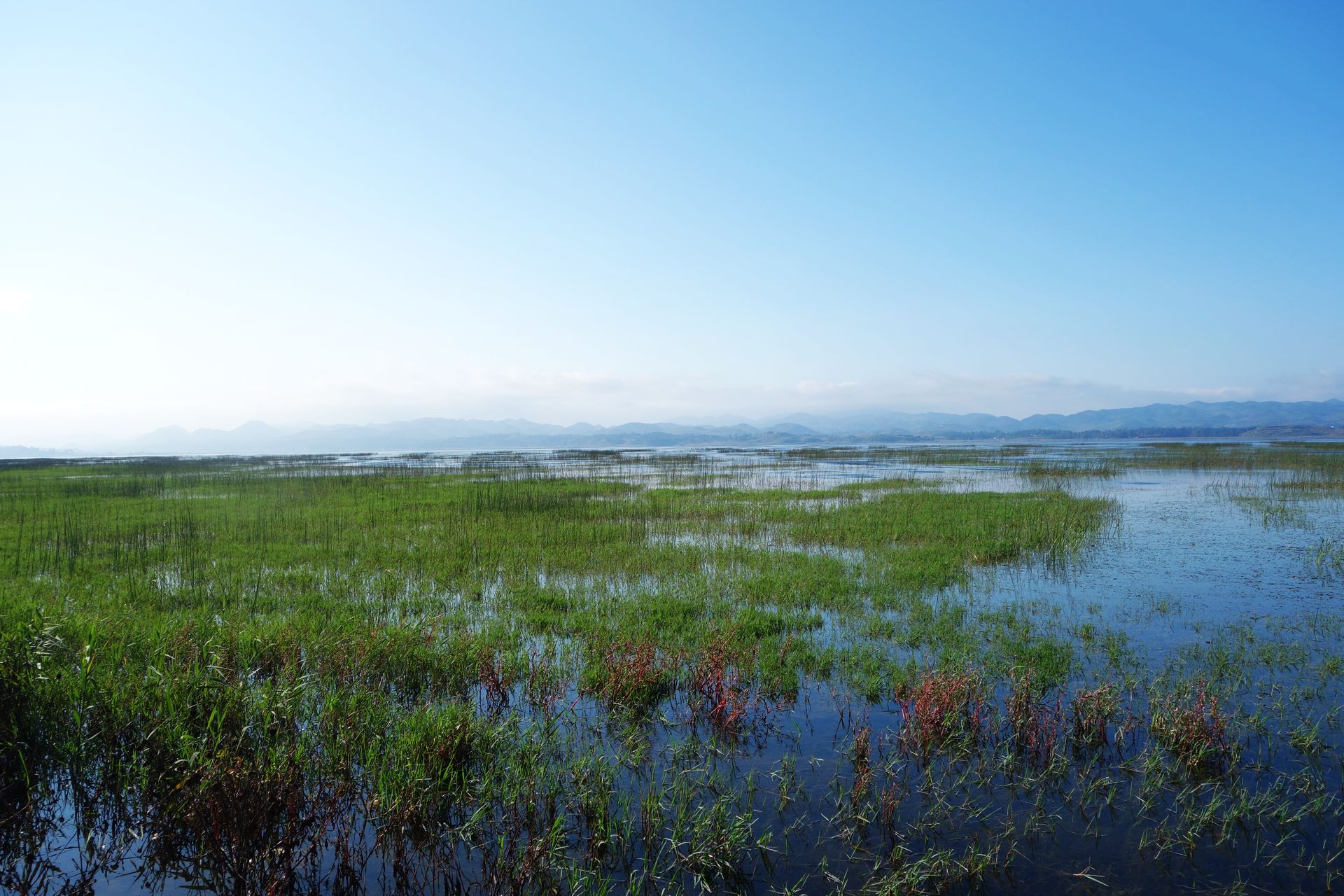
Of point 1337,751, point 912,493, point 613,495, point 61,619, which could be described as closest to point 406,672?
point 61,619

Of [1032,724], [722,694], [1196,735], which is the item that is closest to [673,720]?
[722,694]

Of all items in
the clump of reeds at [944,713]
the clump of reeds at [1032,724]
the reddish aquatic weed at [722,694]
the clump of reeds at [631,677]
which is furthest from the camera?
the clump of reeds at [631,677]

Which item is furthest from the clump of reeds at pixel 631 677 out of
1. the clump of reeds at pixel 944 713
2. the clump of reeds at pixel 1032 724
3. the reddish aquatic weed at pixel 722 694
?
the clump of reeds at pixel 1032 724

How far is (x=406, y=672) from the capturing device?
8.98 metres

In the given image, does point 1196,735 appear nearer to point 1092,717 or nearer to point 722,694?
point 1092,717

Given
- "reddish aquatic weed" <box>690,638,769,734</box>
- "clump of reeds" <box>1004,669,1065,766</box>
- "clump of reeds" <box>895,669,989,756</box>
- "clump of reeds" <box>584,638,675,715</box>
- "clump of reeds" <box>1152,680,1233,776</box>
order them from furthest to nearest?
"clump of reeds" <box>584,638,675,715</box> < "reddish aquatic weed" <box>690,638,769,734</box> < "clump of reeds" <box>895,669,989,756</box> < "clump of reeds" <box>1004,669,1065,766</box> < "clump of reeds" <box>1152,680,1233,776</box>

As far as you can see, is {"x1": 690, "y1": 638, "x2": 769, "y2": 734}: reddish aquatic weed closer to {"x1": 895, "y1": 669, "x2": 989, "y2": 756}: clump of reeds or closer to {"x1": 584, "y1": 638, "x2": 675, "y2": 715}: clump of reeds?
{"x1": 584, "y1": 638, "x2": 675, "y2": 715}: clump of reeds

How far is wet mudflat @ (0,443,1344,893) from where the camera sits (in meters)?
5.27

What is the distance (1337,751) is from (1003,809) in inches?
166

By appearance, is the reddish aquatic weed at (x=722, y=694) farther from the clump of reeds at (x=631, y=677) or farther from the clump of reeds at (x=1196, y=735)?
the clump of reeds at (x=1196, y=735)

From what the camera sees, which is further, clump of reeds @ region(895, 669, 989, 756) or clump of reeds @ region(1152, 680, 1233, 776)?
clump of reeds @ region(895, 669, 989, 756)

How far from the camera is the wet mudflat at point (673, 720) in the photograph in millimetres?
5273

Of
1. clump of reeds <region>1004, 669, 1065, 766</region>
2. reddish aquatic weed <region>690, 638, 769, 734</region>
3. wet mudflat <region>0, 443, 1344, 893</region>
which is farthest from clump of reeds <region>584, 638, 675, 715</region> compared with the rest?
clump of reeds <region>1004, 669, 1065, 766</region>

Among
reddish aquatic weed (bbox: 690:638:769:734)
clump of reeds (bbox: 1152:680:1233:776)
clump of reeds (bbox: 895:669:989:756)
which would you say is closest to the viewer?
clump of reeds (bbox: 1152:680:1233:776)
